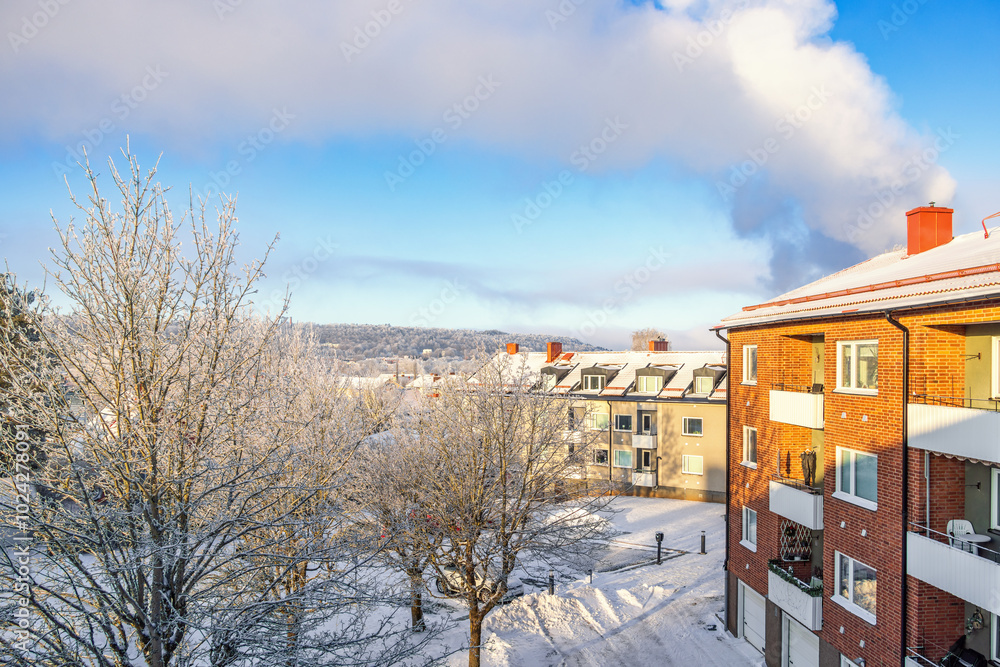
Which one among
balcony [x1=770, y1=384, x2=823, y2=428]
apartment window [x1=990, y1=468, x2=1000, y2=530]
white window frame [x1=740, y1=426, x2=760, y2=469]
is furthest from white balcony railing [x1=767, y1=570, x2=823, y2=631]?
apartment window [x1=990, y1=468, x2=1000, y2=530]

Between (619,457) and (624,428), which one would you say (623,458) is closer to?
(619,457)

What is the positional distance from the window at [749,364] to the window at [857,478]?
4537 mm

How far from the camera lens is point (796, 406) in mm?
14406

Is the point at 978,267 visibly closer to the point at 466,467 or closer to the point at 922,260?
the point at 922,260

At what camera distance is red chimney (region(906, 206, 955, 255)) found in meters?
14.6

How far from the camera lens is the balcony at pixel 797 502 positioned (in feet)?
44.0

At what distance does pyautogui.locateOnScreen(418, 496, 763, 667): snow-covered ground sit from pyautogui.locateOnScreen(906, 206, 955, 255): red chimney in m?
12.0

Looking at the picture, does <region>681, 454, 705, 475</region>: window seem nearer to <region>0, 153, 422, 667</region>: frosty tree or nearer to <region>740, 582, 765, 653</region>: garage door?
<region>740, 582, 765, 653</region>: garage door

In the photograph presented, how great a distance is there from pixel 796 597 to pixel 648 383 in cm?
2280

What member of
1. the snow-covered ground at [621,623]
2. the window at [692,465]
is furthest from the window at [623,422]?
the snow-covered ground at [621,623]

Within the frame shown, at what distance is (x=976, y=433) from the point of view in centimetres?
928

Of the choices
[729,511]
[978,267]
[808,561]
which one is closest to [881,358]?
[978,267]

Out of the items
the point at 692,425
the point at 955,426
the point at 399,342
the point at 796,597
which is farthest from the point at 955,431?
the point at 399,342

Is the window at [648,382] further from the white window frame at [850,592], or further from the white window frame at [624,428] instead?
the white window frame at [850,592]
